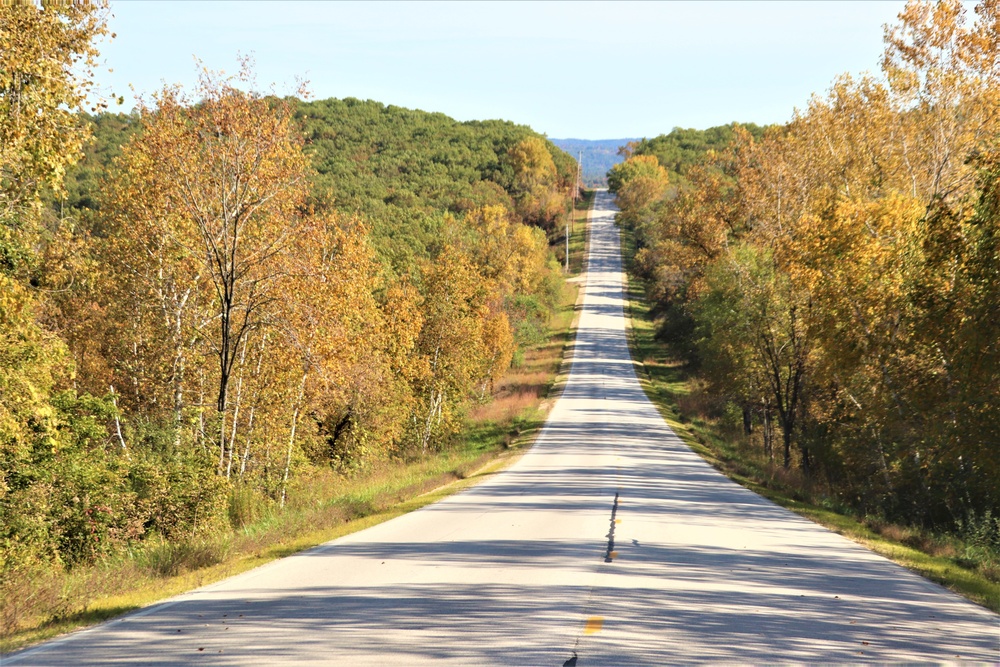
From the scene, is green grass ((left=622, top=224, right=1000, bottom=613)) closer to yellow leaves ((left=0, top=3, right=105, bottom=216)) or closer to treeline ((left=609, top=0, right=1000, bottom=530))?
treeline ((left=609, top=0, right=1000, bottom=530))

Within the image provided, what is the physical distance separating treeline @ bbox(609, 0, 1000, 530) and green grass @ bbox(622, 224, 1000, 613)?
6.83ft

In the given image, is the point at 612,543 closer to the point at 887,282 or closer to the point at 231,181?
the point at 231,181

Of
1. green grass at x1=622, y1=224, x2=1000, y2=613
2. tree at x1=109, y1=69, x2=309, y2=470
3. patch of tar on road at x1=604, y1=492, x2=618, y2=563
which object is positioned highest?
tree at x1=109, y1=69, x2=309, y2=470

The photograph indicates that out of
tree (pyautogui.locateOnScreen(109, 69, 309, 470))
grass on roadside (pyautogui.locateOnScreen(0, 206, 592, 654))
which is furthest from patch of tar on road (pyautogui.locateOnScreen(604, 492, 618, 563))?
tree (pyautogui.locateOnScreen(109, 69, 309, 470))

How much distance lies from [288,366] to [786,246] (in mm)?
18158

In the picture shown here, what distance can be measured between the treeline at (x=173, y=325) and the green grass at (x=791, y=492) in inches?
469

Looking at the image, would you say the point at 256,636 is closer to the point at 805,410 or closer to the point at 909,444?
the point at 909,444

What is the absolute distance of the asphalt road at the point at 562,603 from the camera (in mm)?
7129

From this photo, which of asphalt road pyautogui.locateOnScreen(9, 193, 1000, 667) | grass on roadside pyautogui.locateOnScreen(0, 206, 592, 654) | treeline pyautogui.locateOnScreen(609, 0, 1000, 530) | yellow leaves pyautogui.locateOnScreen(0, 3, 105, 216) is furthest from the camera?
treeline pyautogui.locateOnScreen(609, 0, 1000, 530)

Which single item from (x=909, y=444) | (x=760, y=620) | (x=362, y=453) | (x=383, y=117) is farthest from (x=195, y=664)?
(x=383, y=117)

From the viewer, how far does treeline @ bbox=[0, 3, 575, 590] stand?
39.8 ft

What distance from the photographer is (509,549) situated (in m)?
13.1

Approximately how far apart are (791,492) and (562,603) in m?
18.3

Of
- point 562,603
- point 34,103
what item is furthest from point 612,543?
point 34,103
